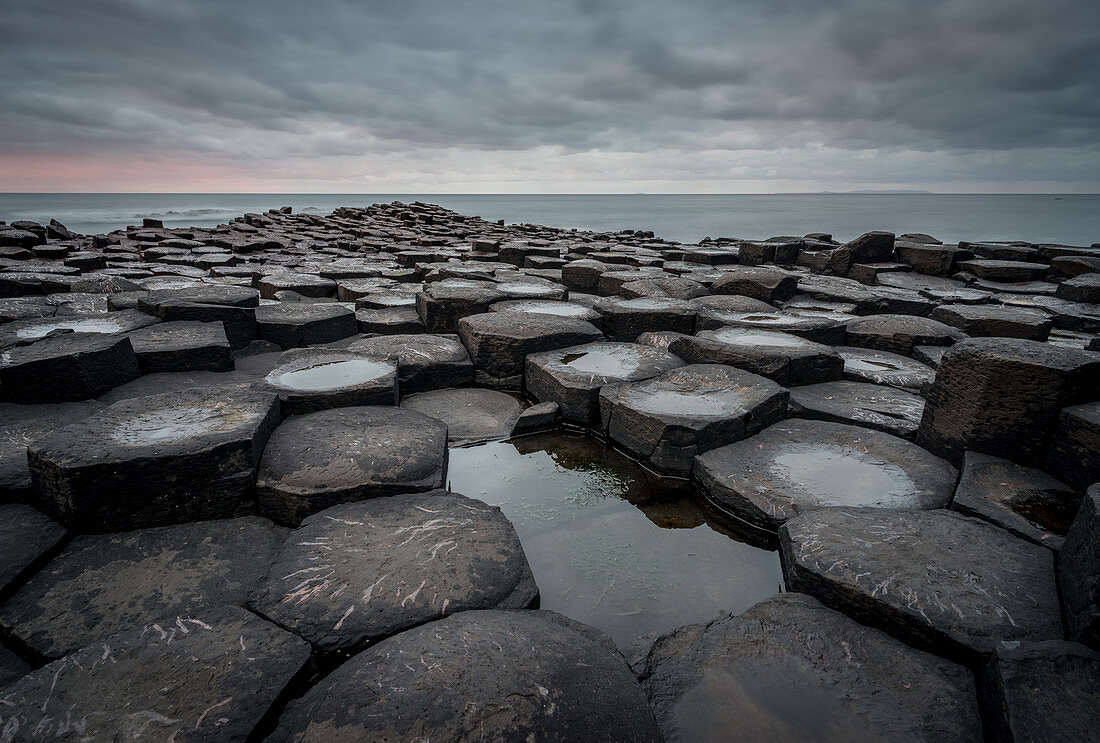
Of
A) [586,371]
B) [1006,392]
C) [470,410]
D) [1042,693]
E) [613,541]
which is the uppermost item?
[1006,392]

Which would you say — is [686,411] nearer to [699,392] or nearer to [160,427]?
[699,392]

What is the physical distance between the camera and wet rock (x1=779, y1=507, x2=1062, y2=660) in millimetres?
1433

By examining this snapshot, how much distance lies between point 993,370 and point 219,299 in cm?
469

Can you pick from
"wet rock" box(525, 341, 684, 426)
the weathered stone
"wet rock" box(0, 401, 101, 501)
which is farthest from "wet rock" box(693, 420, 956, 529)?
"wet rock" box(0, 401, 101, 501)

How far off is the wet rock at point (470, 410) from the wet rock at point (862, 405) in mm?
1704

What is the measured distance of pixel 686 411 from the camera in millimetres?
2709

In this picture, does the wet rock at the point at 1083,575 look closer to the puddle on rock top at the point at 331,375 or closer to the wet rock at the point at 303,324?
the puddle on rock top at the point at 331,375

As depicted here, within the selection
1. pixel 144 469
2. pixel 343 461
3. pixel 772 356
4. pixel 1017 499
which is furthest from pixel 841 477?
pixel 144 469

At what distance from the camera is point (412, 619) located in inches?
55.9

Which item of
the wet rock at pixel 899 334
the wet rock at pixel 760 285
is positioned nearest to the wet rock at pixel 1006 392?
the wet rock at pixel 899 334

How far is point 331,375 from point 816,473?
103 inches

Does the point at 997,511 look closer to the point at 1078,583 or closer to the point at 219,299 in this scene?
the point at 1078,583

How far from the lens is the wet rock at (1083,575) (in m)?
1.25

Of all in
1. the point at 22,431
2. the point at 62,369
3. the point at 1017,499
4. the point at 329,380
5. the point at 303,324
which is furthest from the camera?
the point at 303,324
